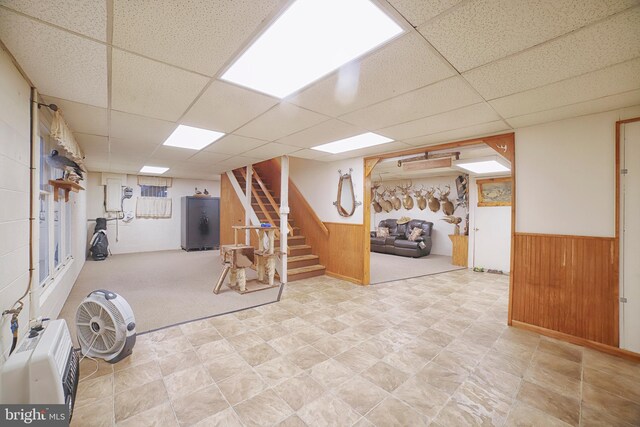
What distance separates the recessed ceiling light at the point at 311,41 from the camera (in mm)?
1275

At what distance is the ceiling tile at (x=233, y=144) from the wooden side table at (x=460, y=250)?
538cm

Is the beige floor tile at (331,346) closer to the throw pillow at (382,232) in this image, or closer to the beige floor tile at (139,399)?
the beige floor tile at (139,399)

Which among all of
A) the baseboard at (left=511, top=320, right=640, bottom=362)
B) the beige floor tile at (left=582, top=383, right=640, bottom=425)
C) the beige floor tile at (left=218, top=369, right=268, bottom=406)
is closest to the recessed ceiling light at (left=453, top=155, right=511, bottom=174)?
the baseboard at (left=511, top=320, right=640, bottom=362)

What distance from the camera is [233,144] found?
3.94m

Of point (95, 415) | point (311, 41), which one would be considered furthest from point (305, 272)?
point (311, 41)

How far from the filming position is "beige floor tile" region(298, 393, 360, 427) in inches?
64.6

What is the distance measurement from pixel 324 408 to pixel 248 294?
104 inches

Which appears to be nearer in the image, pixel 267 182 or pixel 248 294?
pixel 248 294

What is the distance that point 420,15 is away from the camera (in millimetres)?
1271

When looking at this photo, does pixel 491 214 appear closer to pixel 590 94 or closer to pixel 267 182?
pixel 590 94

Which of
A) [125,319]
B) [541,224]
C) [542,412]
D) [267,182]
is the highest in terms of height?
[267,182]

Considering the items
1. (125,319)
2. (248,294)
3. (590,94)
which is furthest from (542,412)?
(248,294)

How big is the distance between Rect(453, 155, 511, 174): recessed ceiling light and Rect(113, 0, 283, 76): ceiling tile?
4.24 meters

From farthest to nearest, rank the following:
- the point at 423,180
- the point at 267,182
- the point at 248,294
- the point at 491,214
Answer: the point at 423,180
the point at 267,182
the point at 491,214
the point at 248,294
